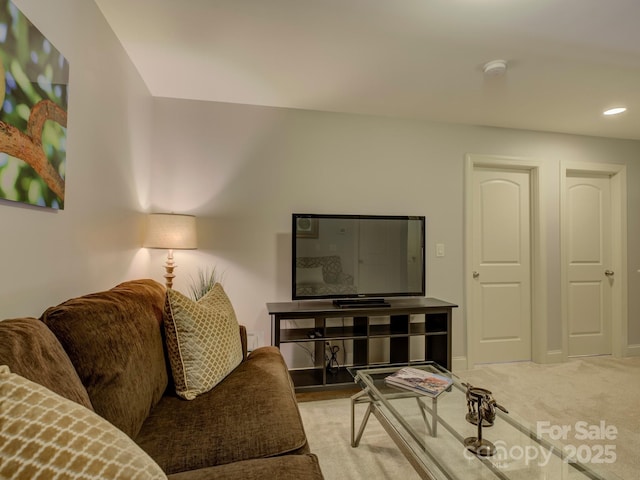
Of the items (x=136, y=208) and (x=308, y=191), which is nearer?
(x=136, y=208)

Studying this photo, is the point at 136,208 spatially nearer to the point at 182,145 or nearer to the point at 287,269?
the point at 182,145

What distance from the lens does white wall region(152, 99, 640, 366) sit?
273 cm

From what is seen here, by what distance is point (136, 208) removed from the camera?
2354mm

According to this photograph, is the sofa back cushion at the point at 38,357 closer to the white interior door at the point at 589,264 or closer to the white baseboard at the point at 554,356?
the white baseboard at the point at 554,356

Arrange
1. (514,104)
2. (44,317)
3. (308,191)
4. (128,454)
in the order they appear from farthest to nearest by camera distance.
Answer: (308,191), (514,104), (44,317), (128,454)

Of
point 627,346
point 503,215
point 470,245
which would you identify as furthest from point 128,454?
point 627,346

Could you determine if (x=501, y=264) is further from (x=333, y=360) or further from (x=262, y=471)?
(x=262, y=471)

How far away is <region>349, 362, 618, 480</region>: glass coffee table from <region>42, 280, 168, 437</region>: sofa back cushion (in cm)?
103

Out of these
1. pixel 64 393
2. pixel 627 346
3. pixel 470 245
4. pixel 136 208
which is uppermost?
pixel 136 208

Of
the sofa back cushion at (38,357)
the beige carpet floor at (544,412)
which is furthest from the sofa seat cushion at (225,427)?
the beige carpet floor at (544,412)

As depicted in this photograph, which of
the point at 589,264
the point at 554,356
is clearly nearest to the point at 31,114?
the point at 554,356

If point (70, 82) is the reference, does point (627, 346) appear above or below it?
below

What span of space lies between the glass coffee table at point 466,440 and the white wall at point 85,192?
1540 millimetres

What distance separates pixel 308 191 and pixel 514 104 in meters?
1.83
